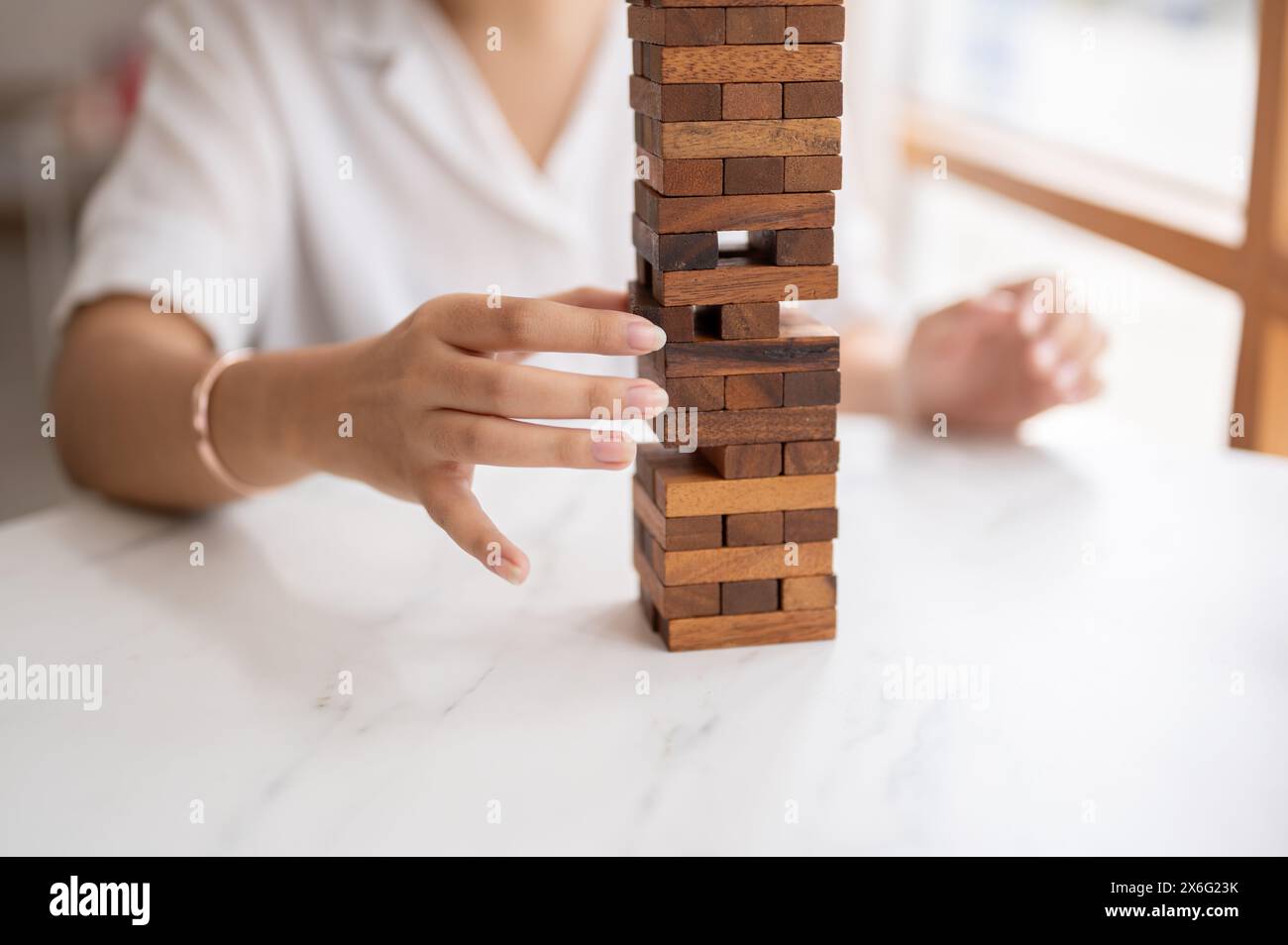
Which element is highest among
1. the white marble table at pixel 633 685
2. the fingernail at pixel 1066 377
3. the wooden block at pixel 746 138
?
the wooden block at pixel 746 138

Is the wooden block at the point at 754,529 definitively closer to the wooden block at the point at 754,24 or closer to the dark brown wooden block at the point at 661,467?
the dark brown wooden block at the point at 661,467

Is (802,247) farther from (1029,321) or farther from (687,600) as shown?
(1029,321)

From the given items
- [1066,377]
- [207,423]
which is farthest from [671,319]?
[1066,377]

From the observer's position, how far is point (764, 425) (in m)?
0.78

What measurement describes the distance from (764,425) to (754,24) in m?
0.24

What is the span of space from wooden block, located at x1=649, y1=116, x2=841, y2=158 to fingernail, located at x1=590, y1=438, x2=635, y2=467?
0.56ft

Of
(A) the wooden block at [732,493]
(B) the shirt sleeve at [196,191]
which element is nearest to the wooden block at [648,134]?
(A) the wooden block at [732,493]

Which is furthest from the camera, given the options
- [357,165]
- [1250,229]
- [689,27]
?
[357,165]

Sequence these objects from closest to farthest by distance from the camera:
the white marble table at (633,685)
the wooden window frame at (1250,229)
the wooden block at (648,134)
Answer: the white marble table at (633,685) → the wooden block at (648,134) → the wooden window frame at (1250,229)

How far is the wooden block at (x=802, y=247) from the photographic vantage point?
2.48 ft

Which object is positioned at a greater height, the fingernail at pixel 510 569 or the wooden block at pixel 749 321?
the wooden block at pixel 749 321

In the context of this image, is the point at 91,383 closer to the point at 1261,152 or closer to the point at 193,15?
the point at 193,15
